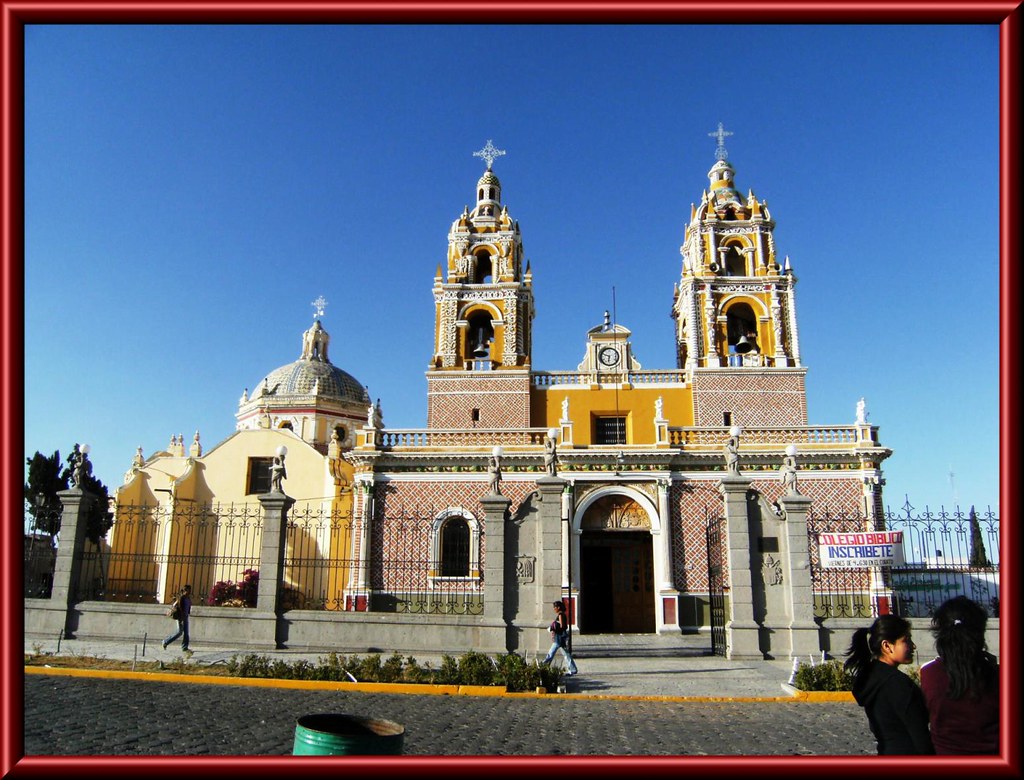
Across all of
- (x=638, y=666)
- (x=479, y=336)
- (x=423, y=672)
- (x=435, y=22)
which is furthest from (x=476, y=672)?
(x=479, y=336)

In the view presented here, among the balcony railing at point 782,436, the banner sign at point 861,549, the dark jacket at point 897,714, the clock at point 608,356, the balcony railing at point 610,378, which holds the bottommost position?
the banner sign at point 861,549

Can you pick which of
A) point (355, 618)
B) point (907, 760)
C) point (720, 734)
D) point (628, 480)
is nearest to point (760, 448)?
point (628, 480)

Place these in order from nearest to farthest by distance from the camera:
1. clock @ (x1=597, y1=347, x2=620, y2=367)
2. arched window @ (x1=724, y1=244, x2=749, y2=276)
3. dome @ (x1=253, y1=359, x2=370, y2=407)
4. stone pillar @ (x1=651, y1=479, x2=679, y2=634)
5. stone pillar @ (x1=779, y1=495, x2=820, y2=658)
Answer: stone pillar @ (x1=779, y1=495, x2=820, y2=658) → stone pillar @ (x1=651, y1=479, x2=679, y2=634) → clock @ (x1=597, y1=347, x2=620, y2=367) → arched window @ (x1=724, y1=244, x2=749, y2=276) → dome @ (x1=253, y1=359, x2=370, y2=407)

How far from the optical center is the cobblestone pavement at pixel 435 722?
7.97 metres

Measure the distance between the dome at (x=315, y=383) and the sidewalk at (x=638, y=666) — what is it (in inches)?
1058

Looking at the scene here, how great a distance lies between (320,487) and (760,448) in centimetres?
1667

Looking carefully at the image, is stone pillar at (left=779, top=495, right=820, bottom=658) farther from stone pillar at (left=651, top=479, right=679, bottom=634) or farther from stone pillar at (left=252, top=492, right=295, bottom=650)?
stone pillar at (left=252, top=492, right=295, bottom=650)

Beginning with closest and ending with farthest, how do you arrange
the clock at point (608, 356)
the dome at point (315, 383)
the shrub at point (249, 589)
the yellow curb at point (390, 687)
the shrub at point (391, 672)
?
the yellow curb at point (390, 687) → the shrub at point (391, 672) → the shrub at point (249, 589) → the clock at point (608, 356) → the dome at point (315, 383)

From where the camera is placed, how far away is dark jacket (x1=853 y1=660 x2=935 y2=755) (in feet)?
13.8

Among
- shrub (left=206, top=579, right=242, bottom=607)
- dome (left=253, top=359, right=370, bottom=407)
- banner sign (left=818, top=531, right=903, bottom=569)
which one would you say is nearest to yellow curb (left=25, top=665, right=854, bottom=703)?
banner sign (left=818, top=531, right=903, bottom=569)

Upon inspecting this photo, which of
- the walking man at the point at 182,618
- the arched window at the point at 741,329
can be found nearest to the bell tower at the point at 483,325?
the arched window at the point at 741,329

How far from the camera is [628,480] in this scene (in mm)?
25141

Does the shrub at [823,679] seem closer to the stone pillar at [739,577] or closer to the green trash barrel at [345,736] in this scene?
the stone pillar at [739,577]

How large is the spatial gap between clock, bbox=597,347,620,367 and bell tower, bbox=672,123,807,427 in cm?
290
